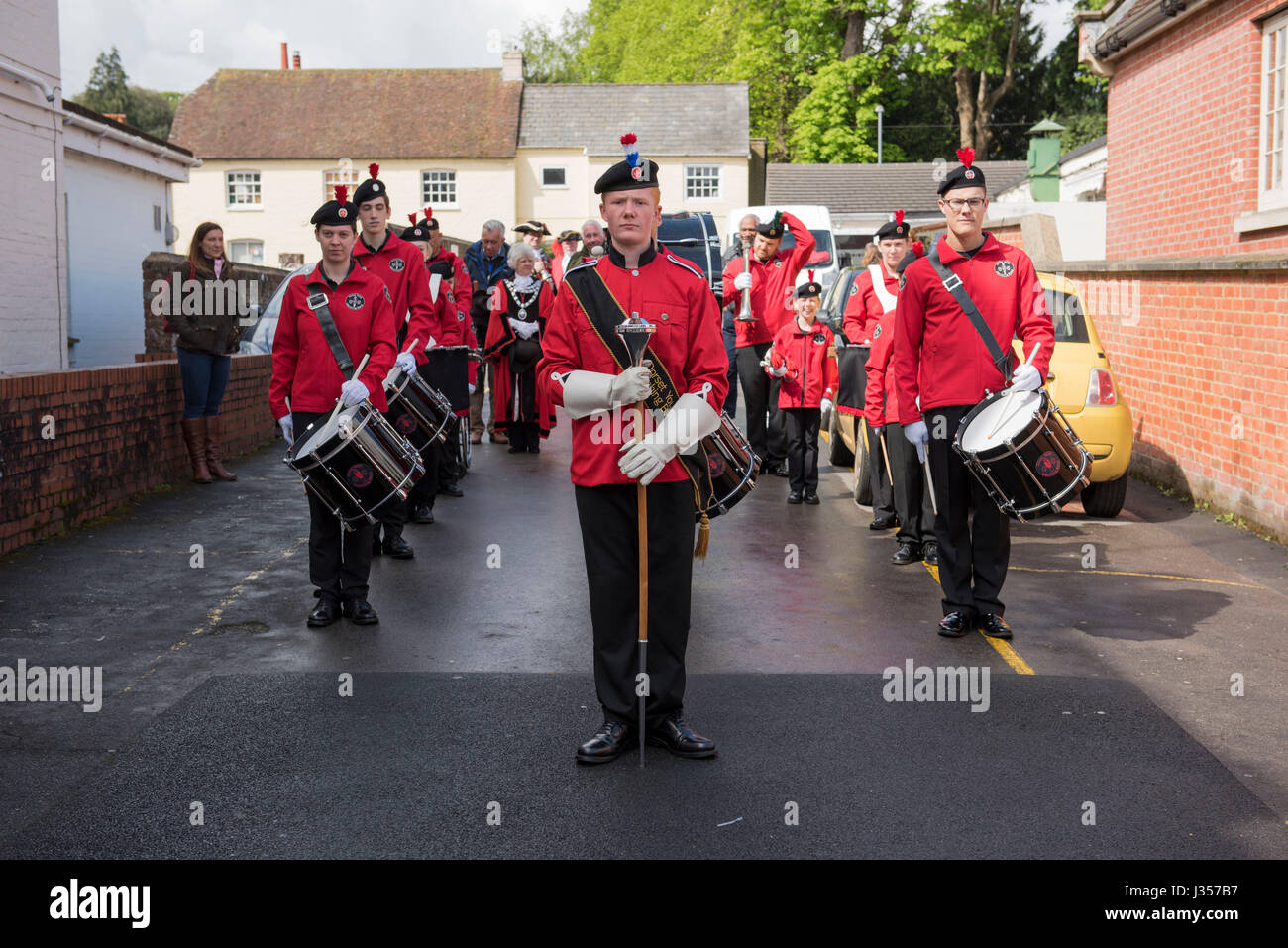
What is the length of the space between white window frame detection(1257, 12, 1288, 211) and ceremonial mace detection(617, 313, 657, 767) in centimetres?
979

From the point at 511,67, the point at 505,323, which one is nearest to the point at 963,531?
the point at 505,323

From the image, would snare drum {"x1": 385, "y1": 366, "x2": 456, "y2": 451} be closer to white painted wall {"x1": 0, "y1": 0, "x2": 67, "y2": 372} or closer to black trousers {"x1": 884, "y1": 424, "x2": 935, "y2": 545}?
black trousers {"x1": 884, "y1": 424, "x2": 935, "y2": 545}

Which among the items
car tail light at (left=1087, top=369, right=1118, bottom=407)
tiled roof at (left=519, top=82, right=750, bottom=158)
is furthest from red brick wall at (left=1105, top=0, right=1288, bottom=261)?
tiled roof at (left=519, top=82, right=750, bottom=158)

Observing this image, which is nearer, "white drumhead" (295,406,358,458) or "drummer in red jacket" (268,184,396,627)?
"white drumhead" (295,406,358,458)

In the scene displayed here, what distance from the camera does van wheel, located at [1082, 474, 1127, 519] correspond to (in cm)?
1111

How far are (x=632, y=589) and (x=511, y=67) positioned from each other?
56.0 m

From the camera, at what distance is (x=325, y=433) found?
7.38 m

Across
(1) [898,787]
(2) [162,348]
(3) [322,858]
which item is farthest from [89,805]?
(2) [162,348]

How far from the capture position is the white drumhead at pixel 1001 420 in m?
7.06

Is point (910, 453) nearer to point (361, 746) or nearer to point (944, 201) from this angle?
point (944, 201)

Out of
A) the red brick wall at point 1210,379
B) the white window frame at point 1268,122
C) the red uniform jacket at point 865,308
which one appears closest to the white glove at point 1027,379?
the red uniform jacket at point 865,308

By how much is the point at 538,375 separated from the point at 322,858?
2013mm

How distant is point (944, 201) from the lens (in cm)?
741

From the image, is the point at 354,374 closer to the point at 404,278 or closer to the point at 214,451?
the point at 404,278
